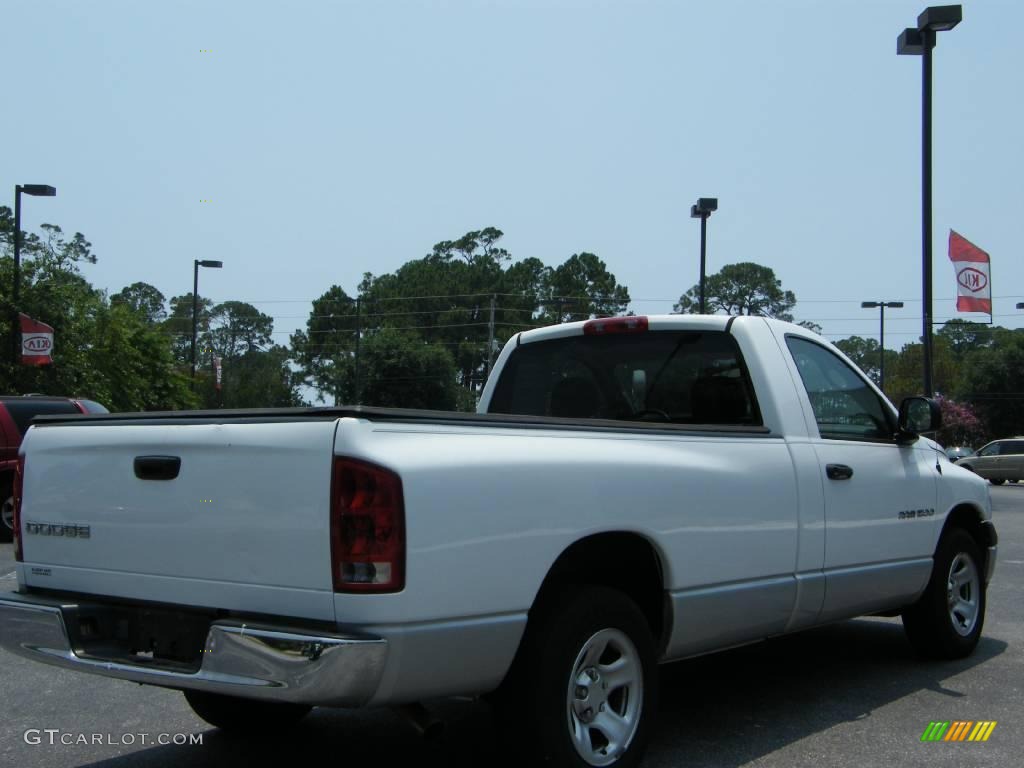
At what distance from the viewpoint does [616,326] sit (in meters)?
6.09

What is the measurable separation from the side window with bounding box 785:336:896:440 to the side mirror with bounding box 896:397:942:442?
0.08 meters

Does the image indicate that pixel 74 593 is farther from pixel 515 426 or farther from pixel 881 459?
pixel 881 459

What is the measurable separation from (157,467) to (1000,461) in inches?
1499

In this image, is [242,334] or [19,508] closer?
[19,508]

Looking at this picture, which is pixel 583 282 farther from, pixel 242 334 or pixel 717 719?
pixel 717 719

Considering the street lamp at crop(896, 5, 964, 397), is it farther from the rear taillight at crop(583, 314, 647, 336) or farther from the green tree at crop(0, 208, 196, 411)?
the green tree at crop(0, 208, 196, 411)

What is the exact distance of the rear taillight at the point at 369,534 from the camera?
3.57 meters

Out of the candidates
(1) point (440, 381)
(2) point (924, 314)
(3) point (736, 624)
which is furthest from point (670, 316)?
(1) point (440, 381)

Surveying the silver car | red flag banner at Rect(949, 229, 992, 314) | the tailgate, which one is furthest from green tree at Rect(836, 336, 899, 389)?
the tailgate

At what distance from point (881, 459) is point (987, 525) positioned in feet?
4.69

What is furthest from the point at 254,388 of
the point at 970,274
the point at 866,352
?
the point at 866,352

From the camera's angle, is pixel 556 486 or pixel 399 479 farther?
pixel 556 486

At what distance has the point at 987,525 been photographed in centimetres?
709

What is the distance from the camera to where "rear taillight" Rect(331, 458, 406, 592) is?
357 centimetres
